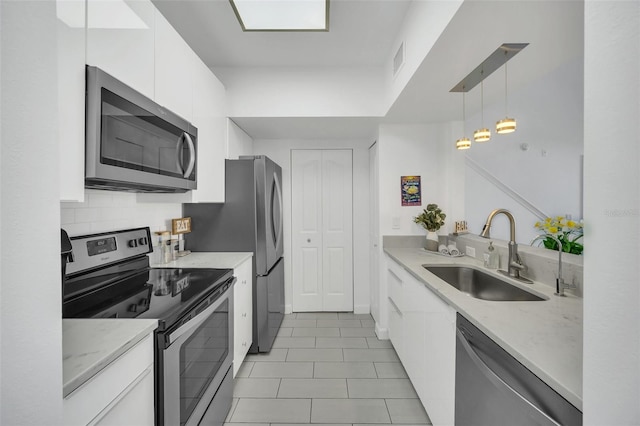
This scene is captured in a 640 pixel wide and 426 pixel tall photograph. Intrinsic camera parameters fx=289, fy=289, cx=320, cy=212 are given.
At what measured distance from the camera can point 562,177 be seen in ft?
12.9

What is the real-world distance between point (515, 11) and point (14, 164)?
1.63m

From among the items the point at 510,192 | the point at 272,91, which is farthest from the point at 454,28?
the point at 510,192

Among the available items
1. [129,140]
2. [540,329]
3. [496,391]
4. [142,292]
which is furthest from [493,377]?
[129,140]

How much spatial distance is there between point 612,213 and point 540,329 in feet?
2.46

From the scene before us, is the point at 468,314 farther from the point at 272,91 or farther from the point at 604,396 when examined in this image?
the point at 272,91

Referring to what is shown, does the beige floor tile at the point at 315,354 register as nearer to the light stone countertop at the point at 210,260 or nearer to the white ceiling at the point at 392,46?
the light stone countertop at the point at 210,260

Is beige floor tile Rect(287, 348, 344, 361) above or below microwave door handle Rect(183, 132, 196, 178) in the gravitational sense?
below

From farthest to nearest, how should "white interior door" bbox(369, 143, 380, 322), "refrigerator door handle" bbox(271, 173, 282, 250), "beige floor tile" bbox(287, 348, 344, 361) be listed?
"white interior door" bbox(369, 143, 380, 322)
"refrigerator door handle" bbox(271, 173, 282, 250)
"beige floor tile" bbox(287, 348, 344, 361)

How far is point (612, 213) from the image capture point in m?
0.50

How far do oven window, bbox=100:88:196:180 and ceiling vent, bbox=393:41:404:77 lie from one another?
1.57 meters

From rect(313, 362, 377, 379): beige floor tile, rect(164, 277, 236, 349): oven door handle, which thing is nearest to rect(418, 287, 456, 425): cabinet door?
rect(313, 362, 377, 379): beige floor tile

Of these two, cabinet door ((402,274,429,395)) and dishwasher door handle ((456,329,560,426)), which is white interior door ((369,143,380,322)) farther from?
dishwasher door handle ((456,329,560,426))

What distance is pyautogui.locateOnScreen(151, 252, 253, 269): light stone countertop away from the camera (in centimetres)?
203

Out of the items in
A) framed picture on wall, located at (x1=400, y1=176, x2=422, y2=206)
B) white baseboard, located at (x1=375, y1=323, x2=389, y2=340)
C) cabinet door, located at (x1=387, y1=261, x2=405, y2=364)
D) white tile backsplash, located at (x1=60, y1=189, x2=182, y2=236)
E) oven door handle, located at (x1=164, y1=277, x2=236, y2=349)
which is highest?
framed picture on wall, located at (x1=400, y1=176, x2=422, y2=206)
